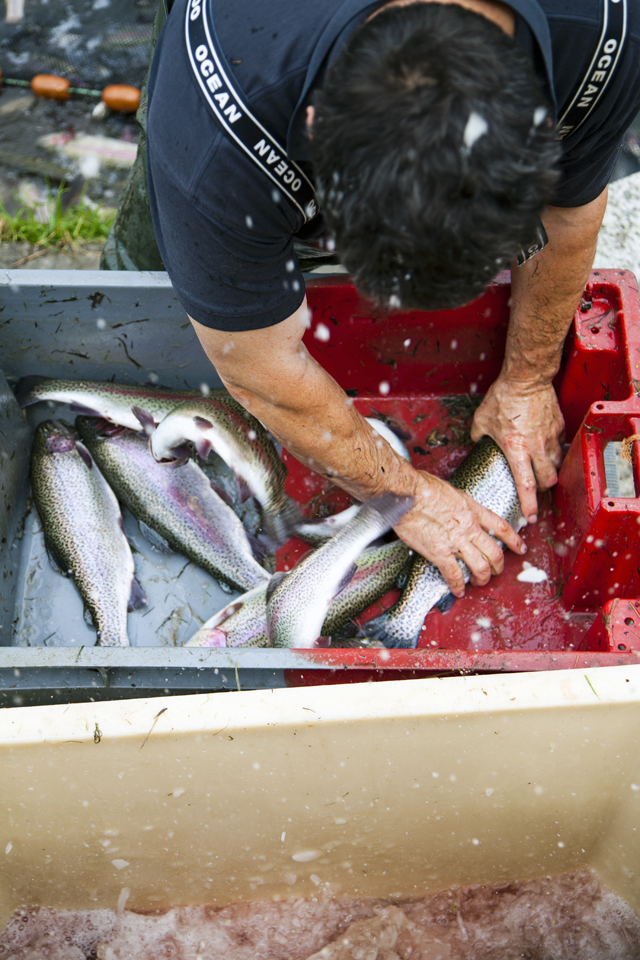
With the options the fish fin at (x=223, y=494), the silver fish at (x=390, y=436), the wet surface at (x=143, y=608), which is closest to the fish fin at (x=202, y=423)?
the fish fin at (x=223, y=494)

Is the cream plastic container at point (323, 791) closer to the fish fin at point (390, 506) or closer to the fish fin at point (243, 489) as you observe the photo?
the fish fin at point (390, 506)

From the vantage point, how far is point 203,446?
2596 mm

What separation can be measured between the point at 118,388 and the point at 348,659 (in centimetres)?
144

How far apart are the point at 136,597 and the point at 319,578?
26.8 inches

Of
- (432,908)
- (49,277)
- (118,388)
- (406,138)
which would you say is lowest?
(432,908)

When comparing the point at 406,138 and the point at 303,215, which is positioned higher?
the point at 406,138

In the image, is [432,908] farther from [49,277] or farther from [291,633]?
[49,277]

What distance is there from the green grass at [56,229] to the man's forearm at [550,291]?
8.73ft

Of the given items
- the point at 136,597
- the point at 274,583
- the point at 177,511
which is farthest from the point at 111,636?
the point at 274,583

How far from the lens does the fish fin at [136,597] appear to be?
2498 mm

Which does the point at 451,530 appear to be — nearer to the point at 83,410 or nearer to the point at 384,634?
the point at 384,634

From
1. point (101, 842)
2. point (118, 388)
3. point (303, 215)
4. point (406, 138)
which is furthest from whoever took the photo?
point (118, 388)

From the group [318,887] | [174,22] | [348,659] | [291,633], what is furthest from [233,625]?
[174,22]

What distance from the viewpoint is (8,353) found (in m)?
2.71
